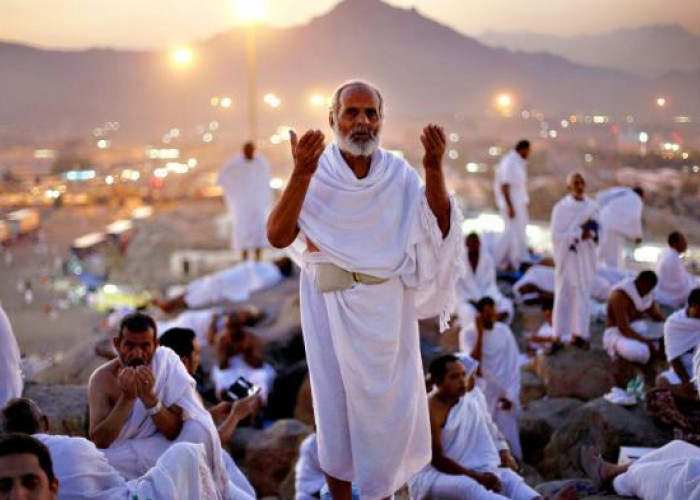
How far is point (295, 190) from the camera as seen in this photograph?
2.64m

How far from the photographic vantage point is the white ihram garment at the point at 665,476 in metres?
3.24

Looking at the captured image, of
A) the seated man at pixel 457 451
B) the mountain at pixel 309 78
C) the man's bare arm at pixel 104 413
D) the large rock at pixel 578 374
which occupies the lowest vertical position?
the large rock at pixel 578 374

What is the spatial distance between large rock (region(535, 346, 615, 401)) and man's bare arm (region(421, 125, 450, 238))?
178 inches

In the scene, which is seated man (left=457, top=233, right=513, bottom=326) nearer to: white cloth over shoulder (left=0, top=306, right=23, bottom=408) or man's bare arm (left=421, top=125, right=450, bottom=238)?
white cloth over shoulder (left=0, top=306, right=23, bottom=408)

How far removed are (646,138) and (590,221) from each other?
1118 centimetres

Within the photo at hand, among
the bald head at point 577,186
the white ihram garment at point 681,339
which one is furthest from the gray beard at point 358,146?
the bald head at point 577,186

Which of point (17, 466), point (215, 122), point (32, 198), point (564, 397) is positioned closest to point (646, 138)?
point (564, 397)

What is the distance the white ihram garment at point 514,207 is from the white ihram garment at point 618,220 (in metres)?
1.03

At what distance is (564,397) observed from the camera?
21.5 ft

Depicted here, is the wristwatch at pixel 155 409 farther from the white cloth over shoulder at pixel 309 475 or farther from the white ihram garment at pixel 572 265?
the white ihram garment at pixel 572 265

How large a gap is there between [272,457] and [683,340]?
3082 mm

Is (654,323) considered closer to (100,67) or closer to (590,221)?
(590,221)

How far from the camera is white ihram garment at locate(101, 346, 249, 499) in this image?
10.4 feet

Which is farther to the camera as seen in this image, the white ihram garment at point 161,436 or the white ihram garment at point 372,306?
the white ihram garment at point 161,436
